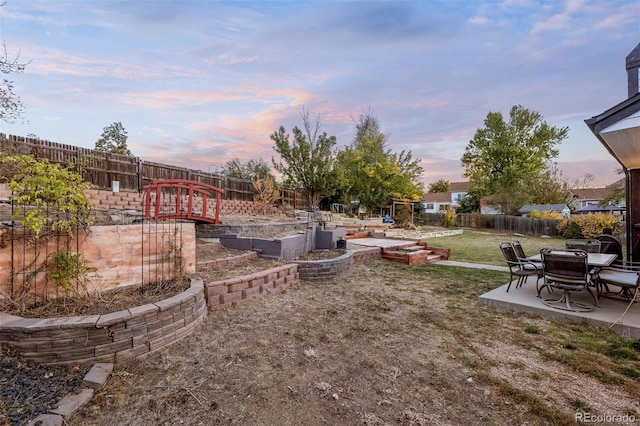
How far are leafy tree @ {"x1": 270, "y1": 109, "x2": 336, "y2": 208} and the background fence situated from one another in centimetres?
329

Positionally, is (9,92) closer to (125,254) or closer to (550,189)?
(125,254)

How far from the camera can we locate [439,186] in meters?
51.1

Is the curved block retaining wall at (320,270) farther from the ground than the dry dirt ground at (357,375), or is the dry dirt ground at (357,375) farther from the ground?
the curved block retaining wall at (320,270)

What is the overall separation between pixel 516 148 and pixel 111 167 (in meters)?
33.2

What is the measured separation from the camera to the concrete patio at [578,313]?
11.4ft

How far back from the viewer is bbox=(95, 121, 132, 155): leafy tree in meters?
17.3

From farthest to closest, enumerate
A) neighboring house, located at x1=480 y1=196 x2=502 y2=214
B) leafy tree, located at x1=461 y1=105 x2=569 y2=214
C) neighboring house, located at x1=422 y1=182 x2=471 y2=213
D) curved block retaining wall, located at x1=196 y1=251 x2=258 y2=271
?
1. neighboring house, located at x1=422 y1=182 x2=471 y2=213
2. leafy tree, located at x1=461 y1=105 x2=569 y2=214
3. neighboring house, located at x1=480 y1=196 x2=502 y2=214
4. curved block retaining wall, located at x1=196 y1=251 x2=258 y2=271

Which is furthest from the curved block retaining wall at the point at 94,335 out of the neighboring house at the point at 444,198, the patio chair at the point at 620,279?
the neighboring house at the point at 444,198

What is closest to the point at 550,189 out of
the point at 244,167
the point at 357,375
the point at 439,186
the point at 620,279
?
the point at 439,186

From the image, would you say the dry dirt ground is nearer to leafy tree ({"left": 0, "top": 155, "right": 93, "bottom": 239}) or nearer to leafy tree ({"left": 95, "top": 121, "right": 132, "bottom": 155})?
leafy tree ({"left": 0, "top": 155, "right": 93, "bottom": 239})

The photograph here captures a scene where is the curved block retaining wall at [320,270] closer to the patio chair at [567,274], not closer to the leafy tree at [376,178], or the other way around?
the patio chair at [567,274]

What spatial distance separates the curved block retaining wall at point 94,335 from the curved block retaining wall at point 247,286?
932mm

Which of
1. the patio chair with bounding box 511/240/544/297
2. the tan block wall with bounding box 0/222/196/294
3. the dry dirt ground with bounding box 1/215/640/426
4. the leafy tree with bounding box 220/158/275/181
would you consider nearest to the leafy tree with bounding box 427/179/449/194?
the leafy tree with bounding box 220/158/275/181

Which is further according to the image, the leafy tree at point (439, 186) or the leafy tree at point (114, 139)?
the leafy tree at point (439, 186)
